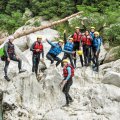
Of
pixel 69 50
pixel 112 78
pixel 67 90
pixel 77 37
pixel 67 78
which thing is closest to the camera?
pixel 67 78

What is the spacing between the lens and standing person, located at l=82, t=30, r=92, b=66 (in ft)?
54.6

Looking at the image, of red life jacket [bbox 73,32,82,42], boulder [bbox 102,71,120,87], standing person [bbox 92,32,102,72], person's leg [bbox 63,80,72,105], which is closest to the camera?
person's leg [bbox 63,80,72,105]

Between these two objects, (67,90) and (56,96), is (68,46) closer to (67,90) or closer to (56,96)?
(56,96)

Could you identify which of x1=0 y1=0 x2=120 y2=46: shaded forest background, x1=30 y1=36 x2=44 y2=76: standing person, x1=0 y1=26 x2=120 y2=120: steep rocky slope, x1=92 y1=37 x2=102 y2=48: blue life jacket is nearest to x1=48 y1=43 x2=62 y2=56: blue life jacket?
x1=30 y1=36 x2=44 y2=76: standing person

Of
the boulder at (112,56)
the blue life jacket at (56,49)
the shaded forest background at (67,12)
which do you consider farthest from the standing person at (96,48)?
the shaded forest background at (67,12)

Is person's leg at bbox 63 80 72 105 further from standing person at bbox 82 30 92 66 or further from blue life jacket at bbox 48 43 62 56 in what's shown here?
standing person at bbox 82 30 92 66

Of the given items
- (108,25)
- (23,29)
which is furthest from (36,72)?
(23,29)

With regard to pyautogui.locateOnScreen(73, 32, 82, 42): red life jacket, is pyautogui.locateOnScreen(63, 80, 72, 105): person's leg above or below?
below

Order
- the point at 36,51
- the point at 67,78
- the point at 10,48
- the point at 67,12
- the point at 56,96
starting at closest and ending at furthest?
the point at 67,78, the point at 56,96, the point at 10,48, the point at 36,51, the point at 67,12

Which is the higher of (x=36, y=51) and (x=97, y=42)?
(x=97, y=42)

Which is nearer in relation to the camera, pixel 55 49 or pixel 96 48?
pixel 55 49

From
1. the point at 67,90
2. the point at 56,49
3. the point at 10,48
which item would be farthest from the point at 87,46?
the point at 10,48

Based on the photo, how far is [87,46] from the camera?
16922 mm

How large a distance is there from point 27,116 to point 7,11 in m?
18.4
